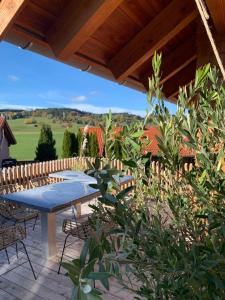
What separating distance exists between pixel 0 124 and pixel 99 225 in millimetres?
15996

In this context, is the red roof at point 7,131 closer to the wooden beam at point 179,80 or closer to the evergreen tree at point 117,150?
the wooden beam at point 179,80

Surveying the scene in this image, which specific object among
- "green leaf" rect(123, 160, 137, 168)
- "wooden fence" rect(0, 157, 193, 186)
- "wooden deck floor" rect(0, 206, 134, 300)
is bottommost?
"wooden deck floor" rect(0, 206, 134, 300)

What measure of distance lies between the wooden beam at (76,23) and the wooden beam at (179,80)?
2.46 m

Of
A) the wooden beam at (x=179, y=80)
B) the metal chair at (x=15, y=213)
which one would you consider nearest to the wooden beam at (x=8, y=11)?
the metal chair at (x=15, y=213)

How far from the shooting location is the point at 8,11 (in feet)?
5.06

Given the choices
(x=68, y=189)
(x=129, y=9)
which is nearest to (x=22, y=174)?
(x=68, y=189)

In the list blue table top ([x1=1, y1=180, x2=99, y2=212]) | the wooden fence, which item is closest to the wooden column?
blue table top ([x1=1, y1=180, x2=99, y2=212])

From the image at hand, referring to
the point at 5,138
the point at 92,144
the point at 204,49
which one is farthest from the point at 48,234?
the point at 5,138

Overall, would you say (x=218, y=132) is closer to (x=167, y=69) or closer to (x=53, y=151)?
(x=167, y=69)

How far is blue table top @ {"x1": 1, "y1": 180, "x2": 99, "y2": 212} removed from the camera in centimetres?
310

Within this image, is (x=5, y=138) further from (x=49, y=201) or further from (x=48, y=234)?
(x=49, y=201)

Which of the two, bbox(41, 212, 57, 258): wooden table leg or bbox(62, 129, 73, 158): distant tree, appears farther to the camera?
bbox(62, 129, 73, 158): distant tree

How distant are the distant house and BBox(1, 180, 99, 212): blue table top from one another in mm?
12516

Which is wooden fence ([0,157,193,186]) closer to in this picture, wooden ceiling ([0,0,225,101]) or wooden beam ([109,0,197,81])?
wooden ceiling ([0,0,225,101])
